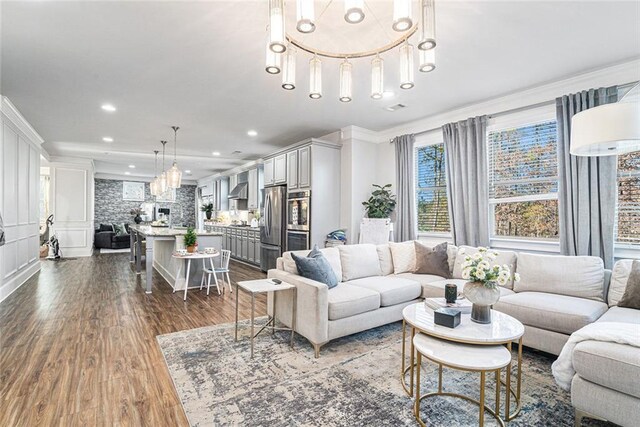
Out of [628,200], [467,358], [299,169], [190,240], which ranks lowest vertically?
[467,358]

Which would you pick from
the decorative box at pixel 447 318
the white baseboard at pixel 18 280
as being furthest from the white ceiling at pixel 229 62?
the white baseboard at pixel 18 280

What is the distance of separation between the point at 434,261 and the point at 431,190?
1.52m

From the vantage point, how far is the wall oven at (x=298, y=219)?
5.48m

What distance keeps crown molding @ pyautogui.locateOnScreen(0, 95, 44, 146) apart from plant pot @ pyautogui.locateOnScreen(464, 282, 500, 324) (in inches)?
233

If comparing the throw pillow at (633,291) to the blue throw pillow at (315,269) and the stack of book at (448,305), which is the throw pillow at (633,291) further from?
the blue throw pillow at (315,269)

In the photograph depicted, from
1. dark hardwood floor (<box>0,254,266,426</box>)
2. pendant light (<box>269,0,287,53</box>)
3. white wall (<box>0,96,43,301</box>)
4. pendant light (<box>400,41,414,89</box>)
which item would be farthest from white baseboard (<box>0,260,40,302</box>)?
pendant light (<box>400,41,414,89</box>)

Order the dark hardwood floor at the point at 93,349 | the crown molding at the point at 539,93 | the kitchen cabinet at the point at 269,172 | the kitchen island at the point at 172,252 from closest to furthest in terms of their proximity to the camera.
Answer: the dark hardwood floor at the point at 93,349 → the crown molding at the point at 539,93 → the kitchen island at the point at 172,252 → the kitchen cabinet at the point at 269,172

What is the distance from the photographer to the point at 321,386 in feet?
7.24

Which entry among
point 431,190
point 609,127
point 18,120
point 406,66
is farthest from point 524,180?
point 18,120

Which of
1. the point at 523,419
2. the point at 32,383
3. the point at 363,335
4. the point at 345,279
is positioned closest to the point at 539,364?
the point at 523,419

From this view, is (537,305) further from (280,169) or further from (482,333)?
(280,169)

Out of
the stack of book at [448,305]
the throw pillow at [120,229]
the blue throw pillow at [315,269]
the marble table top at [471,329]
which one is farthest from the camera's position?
the throw pillow at [120,229]

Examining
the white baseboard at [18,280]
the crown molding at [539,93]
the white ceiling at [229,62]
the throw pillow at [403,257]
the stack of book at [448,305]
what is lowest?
the white baseboard at [18,280]

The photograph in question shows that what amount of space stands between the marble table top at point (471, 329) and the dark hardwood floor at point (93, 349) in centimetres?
159
